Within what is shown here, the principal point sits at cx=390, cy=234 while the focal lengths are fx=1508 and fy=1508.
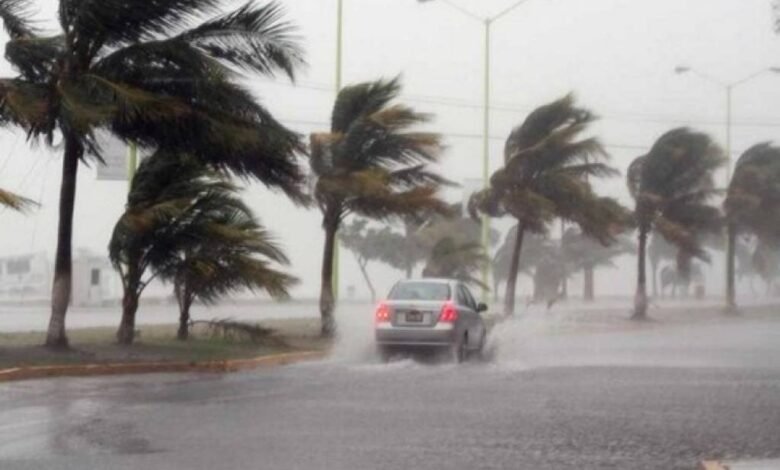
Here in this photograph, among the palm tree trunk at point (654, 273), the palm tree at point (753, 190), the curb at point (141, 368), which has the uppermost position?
the palm tree at point (753, 190)

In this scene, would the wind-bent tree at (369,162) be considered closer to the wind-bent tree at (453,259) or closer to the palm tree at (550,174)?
the wind-bent tree at (453,259)

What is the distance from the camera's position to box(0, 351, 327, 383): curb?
2164 centimetres

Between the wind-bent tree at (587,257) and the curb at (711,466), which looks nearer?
the curb at (711,466)

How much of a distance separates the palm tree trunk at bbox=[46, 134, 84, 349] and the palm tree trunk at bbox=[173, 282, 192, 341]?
3.02 metres

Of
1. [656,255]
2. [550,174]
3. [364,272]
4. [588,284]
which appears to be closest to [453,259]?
[550,174]

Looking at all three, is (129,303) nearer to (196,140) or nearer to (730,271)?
(196,140)

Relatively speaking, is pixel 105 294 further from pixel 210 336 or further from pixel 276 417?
pixel 276 417

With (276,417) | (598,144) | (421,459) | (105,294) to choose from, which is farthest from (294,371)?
(105,294)

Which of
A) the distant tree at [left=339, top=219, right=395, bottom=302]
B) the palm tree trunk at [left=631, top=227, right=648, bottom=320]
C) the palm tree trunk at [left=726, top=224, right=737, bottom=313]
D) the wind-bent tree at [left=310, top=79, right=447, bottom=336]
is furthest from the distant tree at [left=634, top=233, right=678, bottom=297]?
the wind-bent tree at [left=310, top=79, right=447, bottom=336]

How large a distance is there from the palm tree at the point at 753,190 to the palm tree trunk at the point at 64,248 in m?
34.5

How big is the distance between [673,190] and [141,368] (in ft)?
98.8

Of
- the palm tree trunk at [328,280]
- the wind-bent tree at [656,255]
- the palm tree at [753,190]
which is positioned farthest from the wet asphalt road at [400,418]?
the wind-bent tree at [656,255]

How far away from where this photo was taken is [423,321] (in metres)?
25.5

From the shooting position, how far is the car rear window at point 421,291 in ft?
85.5
